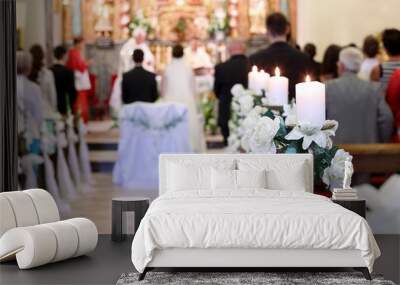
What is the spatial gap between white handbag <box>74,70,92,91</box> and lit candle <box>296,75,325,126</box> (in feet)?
29.9

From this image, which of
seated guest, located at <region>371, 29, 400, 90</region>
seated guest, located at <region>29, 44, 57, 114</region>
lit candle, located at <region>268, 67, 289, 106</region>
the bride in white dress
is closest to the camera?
lit candle, located at <region>268, 67, 289, 106</region>

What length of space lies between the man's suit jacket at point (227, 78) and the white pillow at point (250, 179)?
4.74 m

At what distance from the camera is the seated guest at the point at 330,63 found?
8109 millimetres

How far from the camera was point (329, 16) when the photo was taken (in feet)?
48.7

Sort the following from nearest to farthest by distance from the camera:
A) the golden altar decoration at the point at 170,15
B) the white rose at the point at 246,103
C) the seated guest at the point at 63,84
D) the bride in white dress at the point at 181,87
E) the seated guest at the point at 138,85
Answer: the white rose at the point at 246,103 < the seated guest at the point at 63,84 < the seated guest at the point at 138,85 < the bride in white dress at the point at 181,87 < the golden altar decoration at the point at 170,15

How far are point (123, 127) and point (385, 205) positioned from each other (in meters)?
4.71

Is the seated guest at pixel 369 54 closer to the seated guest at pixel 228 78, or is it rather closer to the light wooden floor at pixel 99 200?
the seated guest at pixel 228 78

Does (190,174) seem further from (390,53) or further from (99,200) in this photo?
(99,200)

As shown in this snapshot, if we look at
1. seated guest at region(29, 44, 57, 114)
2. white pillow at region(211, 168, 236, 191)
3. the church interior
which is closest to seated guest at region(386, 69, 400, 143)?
the church interior

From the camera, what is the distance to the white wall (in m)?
13.9

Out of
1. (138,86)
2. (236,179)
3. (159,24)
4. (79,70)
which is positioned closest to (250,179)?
(236,179)

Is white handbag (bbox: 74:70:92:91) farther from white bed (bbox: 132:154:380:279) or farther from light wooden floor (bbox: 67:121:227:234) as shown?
white bed (bbox: 132:154:380:279)

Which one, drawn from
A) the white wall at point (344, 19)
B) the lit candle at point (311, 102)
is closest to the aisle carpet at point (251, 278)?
the lit candle at point (311, 102)

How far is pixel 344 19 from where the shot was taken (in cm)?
1459
